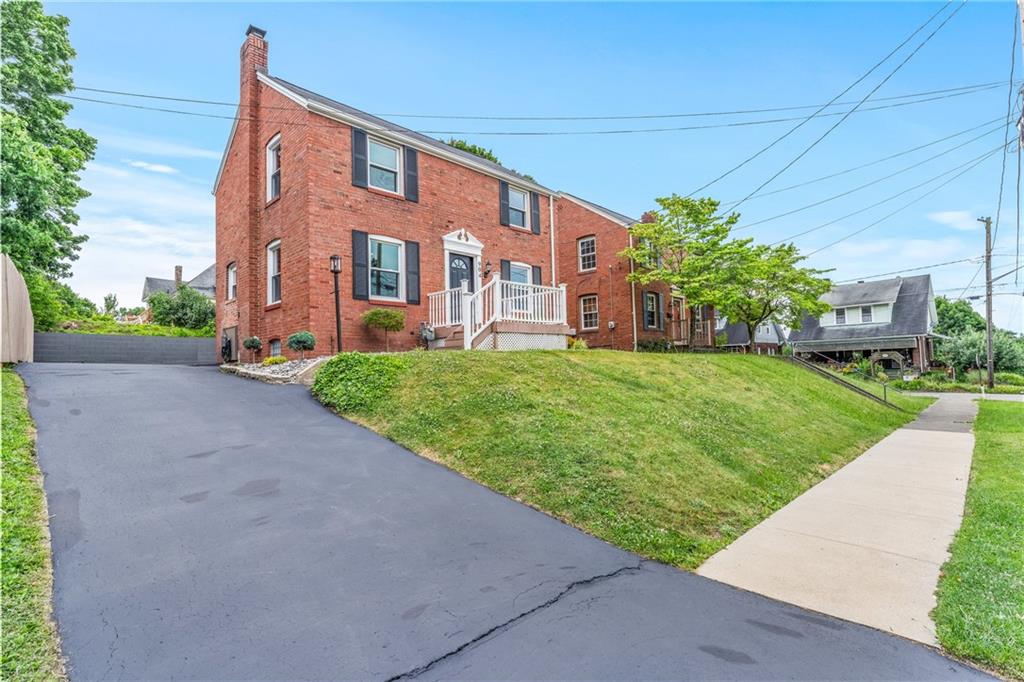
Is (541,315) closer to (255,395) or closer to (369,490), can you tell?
(255,395)

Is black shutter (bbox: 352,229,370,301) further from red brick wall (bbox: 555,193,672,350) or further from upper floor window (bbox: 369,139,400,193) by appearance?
red brick wall (bbox: 555,193,672,350)

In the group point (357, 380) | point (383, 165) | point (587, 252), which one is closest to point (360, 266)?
point (383, 165)

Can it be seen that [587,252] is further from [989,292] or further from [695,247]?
[989,292]

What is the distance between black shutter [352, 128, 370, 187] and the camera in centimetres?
1138

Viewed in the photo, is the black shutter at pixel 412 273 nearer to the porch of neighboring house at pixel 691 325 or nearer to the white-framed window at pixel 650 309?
the white-framed window at pixel 650 309

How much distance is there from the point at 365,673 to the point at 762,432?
698 centimetres

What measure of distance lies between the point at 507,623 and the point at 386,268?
10.5 metres

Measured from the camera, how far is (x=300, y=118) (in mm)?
10938

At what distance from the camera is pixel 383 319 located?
431 inches

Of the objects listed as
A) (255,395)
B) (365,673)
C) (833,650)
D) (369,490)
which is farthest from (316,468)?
(833,650)

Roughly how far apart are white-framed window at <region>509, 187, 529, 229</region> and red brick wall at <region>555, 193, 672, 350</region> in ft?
14.7

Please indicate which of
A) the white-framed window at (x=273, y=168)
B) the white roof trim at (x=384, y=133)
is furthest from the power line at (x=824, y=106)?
the white-framed window at (x=273, y=168)

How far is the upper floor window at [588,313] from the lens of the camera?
21.4 metres

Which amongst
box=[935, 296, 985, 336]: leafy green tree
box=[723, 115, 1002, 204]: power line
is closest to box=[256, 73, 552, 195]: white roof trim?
box=[723, 115, 1002, 204]: power line
